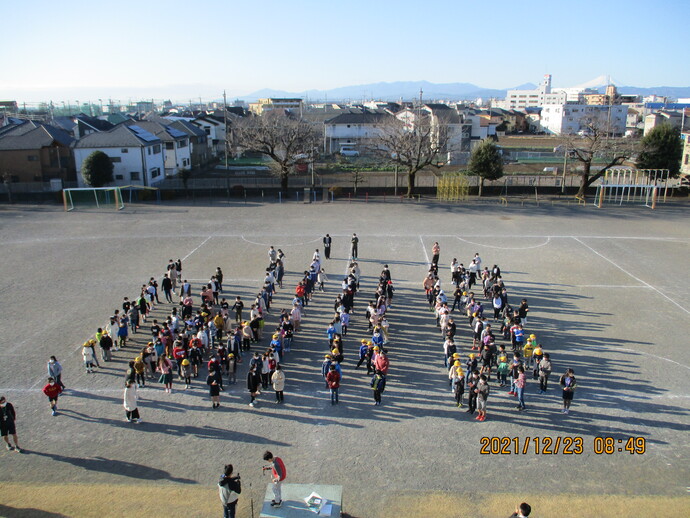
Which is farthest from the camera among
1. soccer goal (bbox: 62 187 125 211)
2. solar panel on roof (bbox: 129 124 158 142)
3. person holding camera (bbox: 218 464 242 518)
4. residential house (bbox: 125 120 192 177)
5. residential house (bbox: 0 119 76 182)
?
residential house (bbox: 125 120 192 177)

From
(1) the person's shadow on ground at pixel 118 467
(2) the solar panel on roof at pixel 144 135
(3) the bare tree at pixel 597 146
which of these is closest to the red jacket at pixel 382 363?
(1) the person's shadow on ground at pixel 118 467

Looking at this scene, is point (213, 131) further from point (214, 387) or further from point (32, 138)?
point (214, 387)

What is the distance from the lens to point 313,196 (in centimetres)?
4112

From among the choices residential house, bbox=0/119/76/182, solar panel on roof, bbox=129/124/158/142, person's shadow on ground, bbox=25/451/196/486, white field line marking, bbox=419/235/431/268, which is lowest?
person's shadow on ground, bbox=25/451/196/486

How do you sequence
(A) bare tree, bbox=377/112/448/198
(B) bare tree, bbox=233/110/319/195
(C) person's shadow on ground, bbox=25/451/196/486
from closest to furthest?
1. (C) person's shadow on ground, bbox=25/451/196/486
2. (A) bare tree, bbox=377/112/448/198
3. (B) bare tree, bbox=233/110/319/195

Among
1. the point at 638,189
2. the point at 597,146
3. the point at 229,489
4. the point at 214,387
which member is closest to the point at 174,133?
the point at 597,146

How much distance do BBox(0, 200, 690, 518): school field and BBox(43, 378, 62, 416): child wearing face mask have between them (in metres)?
0.33

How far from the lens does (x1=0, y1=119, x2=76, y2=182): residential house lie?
4238cm

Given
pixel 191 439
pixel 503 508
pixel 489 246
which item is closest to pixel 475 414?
pixel 503 508

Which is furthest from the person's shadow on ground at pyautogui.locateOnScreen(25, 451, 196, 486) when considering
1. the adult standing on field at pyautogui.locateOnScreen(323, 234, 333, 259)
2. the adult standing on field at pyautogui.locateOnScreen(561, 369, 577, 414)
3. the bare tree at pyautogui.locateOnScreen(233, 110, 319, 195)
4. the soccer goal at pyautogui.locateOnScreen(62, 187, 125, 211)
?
the bare tree at pyautogui.locateOnScreen(233, 110, 319, 195)

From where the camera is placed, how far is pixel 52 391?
1153 centimetres

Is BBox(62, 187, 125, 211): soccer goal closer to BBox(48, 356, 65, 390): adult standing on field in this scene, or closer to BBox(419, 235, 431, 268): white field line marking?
BBox(419, 235, 431, 268): white field line marking

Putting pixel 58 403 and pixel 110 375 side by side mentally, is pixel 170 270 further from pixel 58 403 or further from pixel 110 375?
pixel 58 403

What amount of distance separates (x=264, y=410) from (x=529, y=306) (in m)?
10.9
